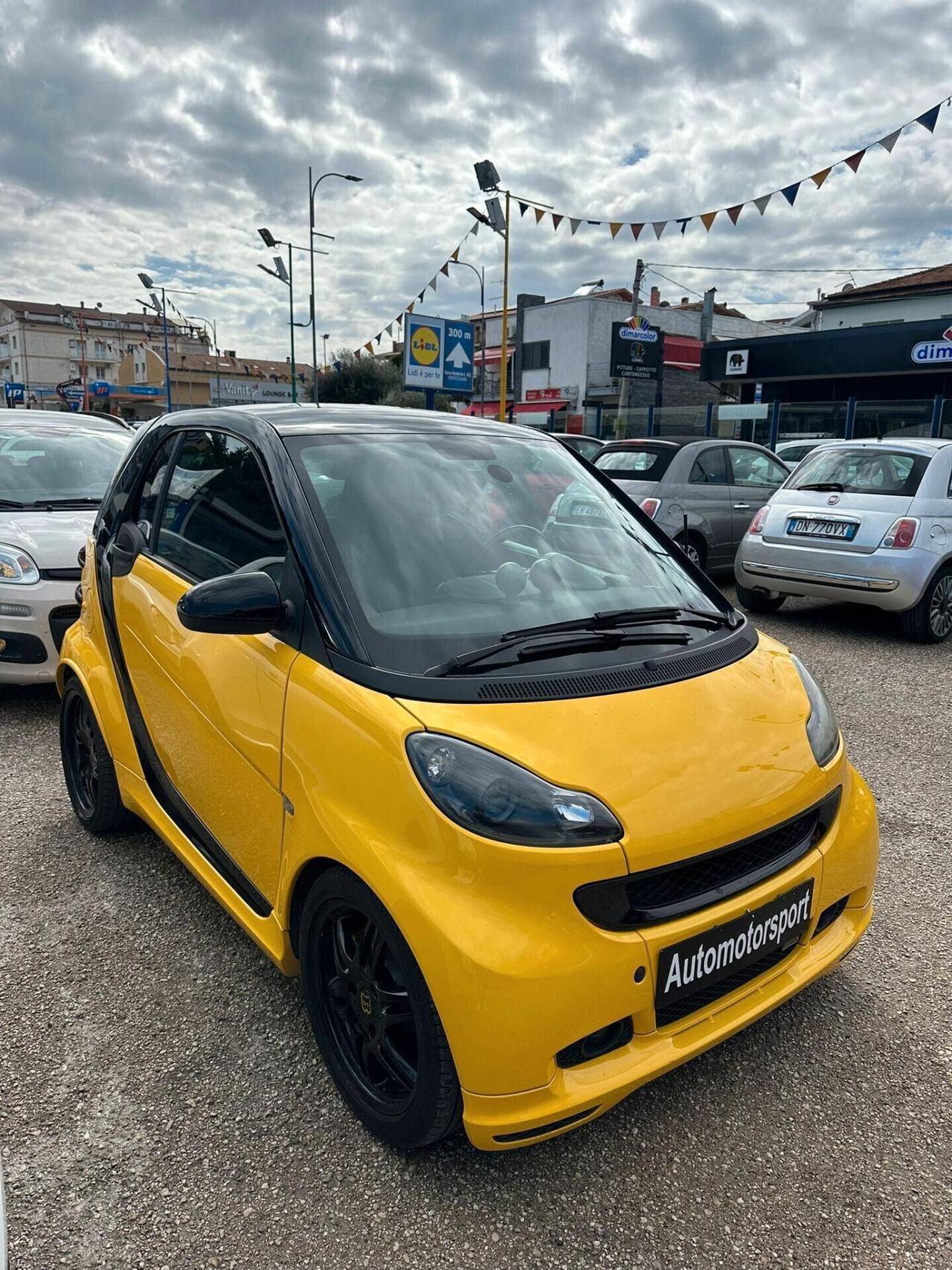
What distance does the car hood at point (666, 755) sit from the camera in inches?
69.6

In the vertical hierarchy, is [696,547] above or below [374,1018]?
above

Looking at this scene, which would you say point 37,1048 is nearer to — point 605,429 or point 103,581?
point 103,581

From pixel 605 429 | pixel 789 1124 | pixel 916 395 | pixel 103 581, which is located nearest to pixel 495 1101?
pixel 789 1124

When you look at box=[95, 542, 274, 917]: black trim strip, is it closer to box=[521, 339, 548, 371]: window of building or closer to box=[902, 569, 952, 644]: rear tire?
box=[902, 569, 952, 644]: rear tire

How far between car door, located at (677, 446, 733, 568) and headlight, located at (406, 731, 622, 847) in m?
7.11

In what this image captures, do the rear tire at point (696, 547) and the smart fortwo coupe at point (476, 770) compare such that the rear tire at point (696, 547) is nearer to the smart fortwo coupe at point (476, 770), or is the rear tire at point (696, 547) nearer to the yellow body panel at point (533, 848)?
the smart fortwo coupe at point (476, 770)

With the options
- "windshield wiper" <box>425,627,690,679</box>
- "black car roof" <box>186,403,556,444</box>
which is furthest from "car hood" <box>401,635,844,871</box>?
"black car roof" <box>186,403,556,444</box>

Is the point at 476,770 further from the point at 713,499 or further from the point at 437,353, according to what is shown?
the point at 437,353

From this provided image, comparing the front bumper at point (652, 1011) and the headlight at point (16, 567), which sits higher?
the headlight at point (16, 567)

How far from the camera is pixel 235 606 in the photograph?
210cm

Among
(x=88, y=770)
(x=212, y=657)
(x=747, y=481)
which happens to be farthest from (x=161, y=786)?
(x=747, y=481)

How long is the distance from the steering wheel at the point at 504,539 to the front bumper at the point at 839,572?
5011 millimetres

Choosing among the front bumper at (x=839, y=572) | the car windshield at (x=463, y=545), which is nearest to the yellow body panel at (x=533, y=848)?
the car windshield at (x=463, y=545)

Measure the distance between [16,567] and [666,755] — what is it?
14.3ft
